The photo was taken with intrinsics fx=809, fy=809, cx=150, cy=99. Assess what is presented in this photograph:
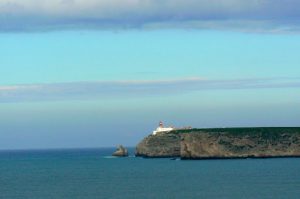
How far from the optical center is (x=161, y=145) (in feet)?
525

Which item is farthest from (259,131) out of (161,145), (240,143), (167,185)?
(167,185)

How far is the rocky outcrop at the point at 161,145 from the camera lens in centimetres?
15650

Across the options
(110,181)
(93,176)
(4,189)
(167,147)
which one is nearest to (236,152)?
(167,147)

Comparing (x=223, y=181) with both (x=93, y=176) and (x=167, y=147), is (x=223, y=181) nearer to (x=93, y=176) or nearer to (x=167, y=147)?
(x=93, y=176)

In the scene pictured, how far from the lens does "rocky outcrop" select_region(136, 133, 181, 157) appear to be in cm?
15650

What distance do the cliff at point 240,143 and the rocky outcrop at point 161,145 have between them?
3358 mm

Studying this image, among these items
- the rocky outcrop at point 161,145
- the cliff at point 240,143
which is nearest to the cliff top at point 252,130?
the cliff at point 240,143

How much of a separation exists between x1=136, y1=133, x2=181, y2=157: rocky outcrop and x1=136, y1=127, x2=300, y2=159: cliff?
11.0ft

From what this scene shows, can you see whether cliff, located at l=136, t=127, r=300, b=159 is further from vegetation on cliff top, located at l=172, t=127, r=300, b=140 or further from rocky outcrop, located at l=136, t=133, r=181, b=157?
rocky outcrop, located at l=136, t=133, r=181, b=157

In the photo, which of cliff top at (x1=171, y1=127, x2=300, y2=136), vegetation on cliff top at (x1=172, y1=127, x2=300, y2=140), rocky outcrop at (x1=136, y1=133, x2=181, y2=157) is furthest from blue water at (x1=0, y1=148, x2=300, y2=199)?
rocky outcrop at (x1=136, y1=133, x2=181, y2=157)

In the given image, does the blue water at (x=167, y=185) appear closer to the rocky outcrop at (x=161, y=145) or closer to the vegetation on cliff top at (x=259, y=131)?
the vegetation on cliff top at (x=259, y=131)

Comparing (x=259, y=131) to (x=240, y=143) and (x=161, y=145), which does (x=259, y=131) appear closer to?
(x=240, y=143)

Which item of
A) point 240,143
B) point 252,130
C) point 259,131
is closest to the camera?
point 240,143

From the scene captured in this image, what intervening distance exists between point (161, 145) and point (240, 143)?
61.3ft
